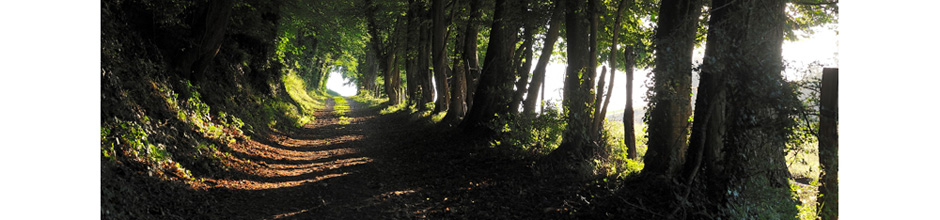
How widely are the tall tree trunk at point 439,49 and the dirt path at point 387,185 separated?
6426 millimetres

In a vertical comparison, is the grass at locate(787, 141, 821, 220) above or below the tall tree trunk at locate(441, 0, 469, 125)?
below

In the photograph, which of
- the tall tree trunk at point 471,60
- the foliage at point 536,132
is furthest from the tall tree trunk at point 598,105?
the tall tree trunk at point 471,60

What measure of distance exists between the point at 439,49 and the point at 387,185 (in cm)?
1153

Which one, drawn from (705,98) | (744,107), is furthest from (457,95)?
(744,107)

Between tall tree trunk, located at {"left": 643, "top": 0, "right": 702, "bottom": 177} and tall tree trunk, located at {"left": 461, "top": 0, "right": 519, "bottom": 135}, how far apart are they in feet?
21.1

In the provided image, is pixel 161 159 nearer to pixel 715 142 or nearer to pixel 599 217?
pixel 599 217

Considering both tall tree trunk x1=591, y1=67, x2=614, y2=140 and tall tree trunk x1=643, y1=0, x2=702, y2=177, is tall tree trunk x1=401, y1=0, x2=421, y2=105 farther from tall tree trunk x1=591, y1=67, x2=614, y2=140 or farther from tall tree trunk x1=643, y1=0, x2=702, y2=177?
tall tree trunk x1=643, y1=0, x2=702, y2=177

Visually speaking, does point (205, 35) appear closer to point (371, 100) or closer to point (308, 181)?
point (308, 181)

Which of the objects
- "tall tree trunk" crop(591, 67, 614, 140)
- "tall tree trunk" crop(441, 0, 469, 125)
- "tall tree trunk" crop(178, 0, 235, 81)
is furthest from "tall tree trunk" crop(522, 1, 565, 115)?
"tall tree trunk" crop(178, 0, 235, 81)

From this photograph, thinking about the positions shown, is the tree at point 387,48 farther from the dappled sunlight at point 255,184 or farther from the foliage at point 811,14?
the foliage at point 811,14

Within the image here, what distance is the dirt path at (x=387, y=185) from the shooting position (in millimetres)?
7531

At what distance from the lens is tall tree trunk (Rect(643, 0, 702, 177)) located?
6.57m

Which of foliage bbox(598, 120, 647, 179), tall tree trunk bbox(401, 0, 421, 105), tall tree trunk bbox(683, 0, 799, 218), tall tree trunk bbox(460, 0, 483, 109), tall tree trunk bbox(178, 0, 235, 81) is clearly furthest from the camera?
tall tree trunk bbox(401, 0, 421, 105)

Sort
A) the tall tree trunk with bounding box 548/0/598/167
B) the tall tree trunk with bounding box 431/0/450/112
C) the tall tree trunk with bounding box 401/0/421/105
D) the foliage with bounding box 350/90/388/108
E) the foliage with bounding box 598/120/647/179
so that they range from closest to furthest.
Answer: the foliage with bounding box 598/120/647/179 → the tall tree trunk with bounding box 548/0/598/167 → the tall tree trunk with bounding box 431/0/450/112 → the tall tree trunk with bounding box 401/0/421/105 → the foliage with bounding box 350/90/388/108
